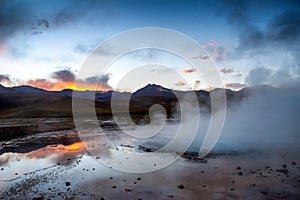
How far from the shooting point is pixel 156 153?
14.6 m

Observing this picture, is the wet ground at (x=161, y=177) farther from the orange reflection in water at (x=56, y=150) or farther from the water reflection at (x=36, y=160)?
the orange reflection in water at (x=56, y=150)

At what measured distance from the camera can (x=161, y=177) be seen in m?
10.2

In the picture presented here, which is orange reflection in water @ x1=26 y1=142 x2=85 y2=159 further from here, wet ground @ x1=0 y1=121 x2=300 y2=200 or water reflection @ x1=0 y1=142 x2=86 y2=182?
wet ground @ x1=0 y1=121 x2=300 y2=200

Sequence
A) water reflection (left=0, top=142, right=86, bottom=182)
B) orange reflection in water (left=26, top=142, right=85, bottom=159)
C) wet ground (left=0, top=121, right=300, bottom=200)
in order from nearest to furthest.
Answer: wet ground (left=0, top=121, right=300, bottom=200)
water reflection (left=0, top=142, right=86, bottom=182)
orange reflection in water (left=26, top=142, right=85, bottom=159)

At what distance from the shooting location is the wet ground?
8367mm

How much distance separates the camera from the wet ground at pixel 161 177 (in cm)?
837

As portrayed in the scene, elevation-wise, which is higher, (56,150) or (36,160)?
(56,150)

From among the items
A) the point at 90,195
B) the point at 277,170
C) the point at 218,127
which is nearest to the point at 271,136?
the point at 218,127

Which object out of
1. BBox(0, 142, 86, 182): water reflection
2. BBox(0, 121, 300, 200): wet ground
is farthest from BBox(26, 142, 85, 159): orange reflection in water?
BBox(0, 121, 300, 200): wet ground

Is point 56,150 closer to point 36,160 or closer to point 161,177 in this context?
point 36,160

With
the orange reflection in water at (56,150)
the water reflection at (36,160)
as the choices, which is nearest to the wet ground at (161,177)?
the water reflection at (36,160)

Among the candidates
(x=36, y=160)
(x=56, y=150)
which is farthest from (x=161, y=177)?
(x=56, y=150)

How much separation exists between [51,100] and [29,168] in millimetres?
94432

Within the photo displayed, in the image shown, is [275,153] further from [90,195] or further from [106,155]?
[90,195]
